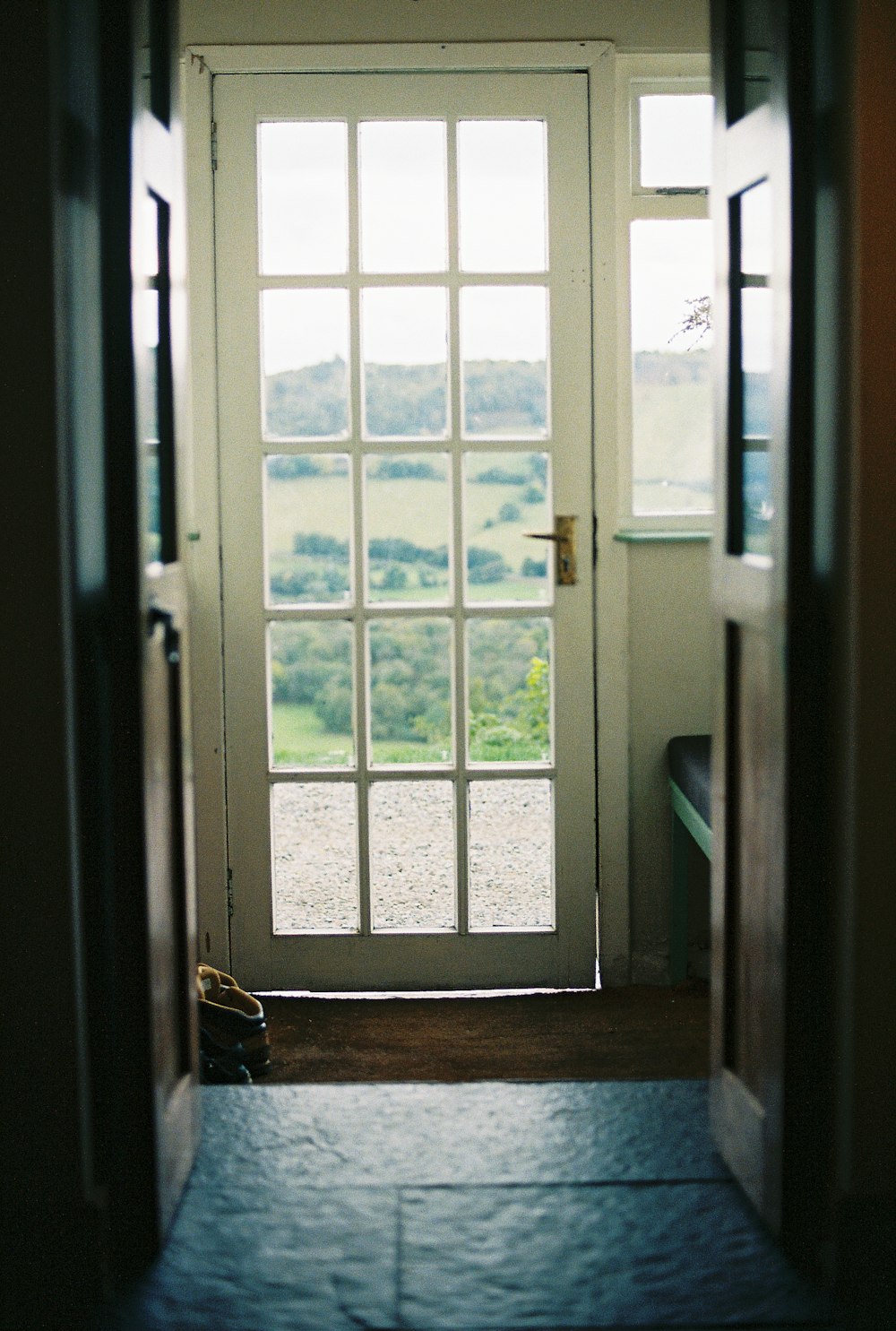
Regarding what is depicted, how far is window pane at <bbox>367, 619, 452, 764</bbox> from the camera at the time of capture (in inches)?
157

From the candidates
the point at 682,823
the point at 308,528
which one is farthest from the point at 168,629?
the point at 682,823

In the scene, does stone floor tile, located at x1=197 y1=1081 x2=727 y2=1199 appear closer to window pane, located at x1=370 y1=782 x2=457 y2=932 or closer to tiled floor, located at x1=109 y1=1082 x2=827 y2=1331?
tiled floor, located at x1=109 y1=1082 x2=827 y2=1331

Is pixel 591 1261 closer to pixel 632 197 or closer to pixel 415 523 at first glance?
pixel 415 523

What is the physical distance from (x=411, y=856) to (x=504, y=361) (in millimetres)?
1343

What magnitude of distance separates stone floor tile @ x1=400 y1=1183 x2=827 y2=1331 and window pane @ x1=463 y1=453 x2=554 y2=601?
1.85m

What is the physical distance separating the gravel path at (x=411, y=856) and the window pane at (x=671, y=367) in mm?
879

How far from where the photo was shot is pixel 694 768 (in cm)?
374

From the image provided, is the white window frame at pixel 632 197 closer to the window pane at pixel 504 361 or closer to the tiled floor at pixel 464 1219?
the window pane at pixel 504 361

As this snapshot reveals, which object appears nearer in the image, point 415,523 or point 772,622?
point 772,622

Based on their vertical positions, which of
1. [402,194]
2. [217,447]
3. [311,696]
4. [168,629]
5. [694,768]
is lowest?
[694,768]

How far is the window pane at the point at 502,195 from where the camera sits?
388 centimetres

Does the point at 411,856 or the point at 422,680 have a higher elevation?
the point at 422,680

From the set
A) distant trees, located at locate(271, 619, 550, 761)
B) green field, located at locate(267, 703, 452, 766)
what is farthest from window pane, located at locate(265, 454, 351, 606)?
green field, located at locate(267, 703, 452, 766)

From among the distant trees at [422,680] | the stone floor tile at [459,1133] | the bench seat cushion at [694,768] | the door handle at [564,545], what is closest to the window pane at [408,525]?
the distant trees at [422,680]
